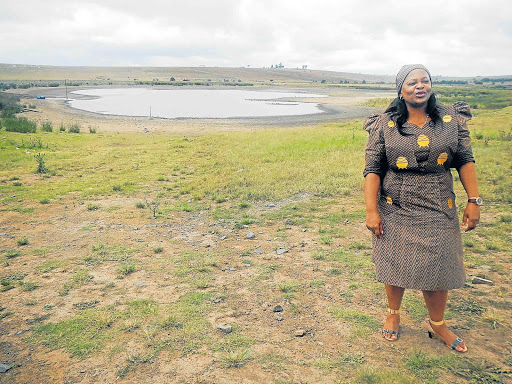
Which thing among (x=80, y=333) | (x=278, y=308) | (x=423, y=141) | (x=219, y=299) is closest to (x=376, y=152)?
(x=423, y=141)

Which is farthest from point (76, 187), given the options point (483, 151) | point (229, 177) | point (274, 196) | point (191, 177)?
point (483, 151)

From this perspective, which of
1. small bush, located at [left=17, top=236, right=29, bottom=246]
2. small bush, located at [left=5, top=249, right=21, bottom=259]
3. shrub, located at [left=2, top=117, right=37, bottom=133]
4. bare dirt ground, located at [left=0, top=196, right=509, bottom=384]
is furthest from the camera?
shrub, located at [left=2, top=117, right=37, bottom=133]

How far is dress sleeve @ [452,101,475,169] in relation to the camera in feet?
10.7

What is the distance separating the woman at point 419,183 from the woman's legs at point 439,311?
0.02 m

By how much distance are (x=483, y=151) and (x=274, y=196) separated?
8.74 meters

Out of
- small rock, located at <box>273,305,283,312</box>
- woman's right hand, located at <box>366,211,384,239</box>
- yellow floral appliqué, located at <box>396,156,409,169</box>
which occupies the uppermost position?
yellow floral appliqué, located at <box>396,156,409,169</box>

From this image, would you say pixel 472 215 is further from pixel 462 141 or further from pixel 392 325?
pixel 392 325

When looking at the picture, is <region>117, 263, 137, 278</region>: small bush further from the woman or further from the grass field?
the woman

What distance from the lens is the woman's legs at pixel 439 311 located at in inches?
138

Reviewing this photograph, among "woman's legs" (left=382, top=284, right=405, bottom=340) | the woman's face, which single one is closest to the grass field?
"woman's legs" (left=382, top=284, right=405, bottom=340)

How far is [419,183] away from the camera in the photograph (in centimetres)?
327

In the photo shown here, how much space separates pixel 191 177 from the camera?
1198cm

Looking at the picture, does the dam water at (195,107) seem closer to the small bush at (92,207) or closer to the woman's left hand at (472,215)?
the small bush at (92,207)

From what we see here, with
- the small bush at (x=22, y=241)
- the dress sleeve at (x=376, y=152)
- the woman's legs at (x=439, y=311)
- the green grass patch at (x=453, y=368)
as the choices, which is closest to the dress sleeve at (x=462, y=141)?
the dress sleeve at (x=376, y=152)
